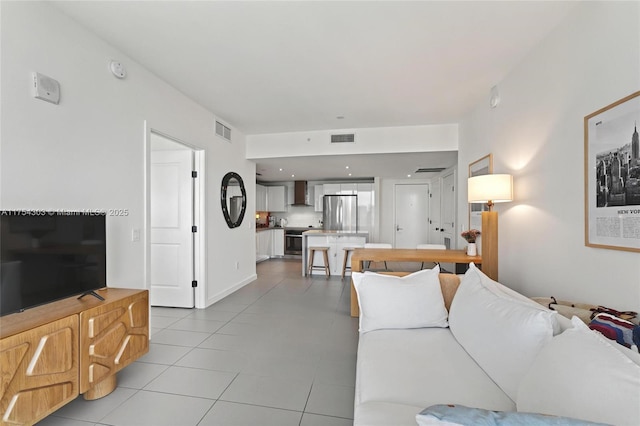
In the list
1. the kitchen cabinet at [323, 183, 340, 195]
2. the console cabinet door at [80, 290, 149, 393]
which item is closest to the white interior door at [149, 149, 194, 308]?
the console cabinet door at [80, 290, 149, 393]

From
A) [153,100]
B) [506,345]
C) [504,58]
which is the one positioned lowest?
[506,345]

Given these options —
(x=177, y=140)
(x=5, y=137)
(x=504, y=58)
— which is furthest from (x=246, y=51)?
(x=504, y=58)

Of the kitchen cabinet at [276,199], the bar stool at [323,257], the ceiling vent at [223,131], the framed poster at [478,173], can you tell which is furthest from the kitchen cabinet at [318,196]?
the framed poster at [478,173]

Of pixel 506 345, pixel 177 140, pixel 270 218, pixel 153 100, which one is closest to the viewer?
pixel 506 345

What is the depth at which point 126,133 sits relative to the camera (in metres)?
2.54

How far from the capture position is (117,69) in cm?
240

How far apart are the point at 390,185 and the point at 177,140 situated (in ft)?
18.7

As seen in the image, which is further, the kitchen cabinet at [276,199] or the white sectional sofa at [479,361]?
the kitchen cabinet at [276,199]

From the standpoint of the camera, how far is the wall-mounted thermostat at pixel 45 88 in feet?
5.95

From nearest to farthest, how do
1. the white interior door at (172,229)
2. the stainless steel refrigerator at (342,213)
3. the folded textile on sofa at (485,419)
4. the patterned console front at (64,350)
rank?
the folded textile on sofa at (485,419), the patterned console front at (64,350), the white interior door at (172,229), the stainless steel refrigerator at (342,213)

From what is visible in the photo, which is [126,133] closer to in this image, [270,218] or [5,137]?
[5,137]

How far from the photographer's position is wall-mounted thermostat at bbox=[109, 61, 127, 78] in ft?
7.77

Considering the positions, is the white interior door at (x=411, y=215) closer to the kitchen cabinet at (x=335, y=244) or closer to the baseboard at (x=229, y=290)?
the kitchen cabinet at (x=335, y=244)

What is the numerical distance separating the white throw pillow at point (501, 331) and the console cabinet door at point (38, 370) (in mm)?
2304
